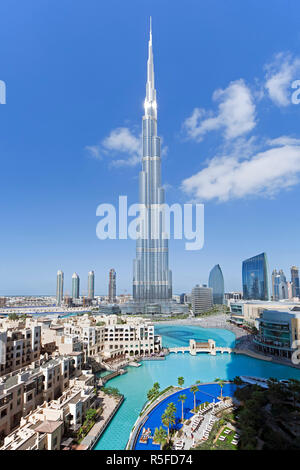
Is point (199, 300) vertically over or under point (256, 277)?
under

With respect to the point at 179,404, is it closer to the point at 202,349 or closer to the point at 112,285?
the point at 202,349

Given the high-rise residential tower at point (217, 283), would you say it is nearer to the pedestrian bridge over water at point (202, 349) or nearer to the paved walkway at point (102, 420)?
the pedestrian bridge over water at point (202, 349)

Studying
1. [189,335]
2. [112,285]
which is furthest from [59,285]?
[189,335]

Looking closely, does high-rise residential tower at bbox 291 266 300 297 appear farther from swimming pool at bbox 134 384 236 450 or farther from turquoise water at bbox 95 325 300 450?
swimming pool at bbox 134 384 236 450

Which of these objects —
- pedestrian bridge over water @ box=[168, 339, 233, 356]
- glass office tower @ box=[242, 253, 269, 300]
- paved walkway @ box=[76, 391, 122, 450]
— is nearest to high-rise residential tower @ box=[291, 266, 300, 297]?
glass office tower @ box=[242, 253, 269, 300]

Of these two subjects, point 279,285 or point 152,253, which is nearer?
point 152,253

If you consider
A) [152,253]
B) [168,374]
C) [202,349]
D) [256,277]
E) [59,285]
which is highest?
[152,253]
